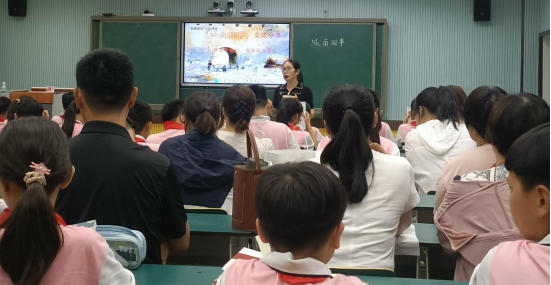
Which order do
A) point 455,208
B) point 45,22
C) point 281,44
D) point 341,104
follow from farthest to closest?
1. point 45,22
2. point 281,44
3. point 341,104
4. point 455,208

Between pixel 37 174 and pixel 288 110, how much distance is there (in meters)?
4.03

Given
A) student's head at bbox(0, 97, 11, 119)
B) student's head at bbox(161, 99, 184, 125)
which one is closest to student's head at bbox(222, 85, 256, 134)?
student's head at bbox(161, 99, 184, 125)

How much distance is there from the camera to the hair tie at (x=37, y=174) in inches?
50.1

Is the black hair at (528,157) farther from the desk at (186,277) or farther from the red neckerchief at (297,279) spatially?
the desk at (186,277)

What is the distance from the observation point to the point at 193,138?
10.8 feet

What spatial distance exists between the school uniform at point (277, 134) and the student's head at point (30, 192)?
302 cm

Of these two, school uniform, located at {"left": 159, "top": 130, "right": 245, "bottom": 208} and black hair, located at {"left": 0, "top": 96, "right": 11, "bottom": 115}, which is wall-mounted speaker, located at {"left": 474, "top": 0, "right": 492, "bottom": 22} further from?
school uniform, located at {"left": 159, "top": 130, "right": 245, "bottom": 208}

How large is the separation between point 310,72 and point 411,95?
60.4 inches

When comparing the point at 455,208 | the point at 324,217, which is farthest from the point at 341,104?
the point at 324,217

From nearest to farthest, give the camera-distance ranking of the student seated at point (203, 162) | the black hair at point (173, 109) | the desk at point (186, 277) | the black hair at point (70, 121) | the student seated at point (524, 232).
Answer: the student seated at point (524, 232) → the desk at point (186, 277) → the student seated at point (203, 162) → the black hair at point (70, 121) → the black hair at point (173, 109)

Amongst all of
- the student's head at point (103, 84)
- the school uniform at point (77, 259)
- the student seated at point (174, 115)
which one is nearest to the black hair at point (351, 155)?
the student's head at point (103, 84)

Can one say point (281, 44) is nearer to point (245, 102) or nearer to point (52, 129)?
point (245, 102)

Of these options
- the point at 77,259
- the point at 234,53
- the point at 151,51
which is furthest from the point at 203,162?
the point at 151,51

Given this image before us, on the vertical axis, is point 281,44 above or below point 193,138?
above
